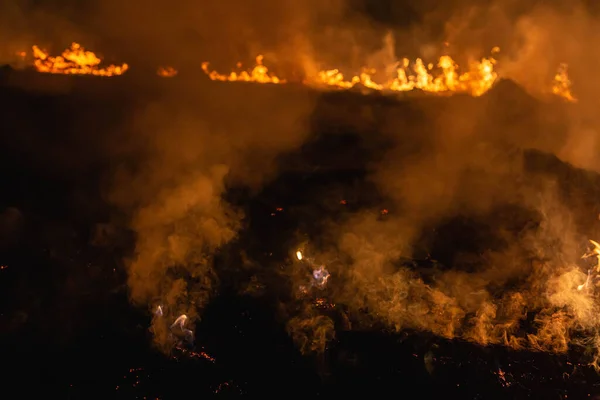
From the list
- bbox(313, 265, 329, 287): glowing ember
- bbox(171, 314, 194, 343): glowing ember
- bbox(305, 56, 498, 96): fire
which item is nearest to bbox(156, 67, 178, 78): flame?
bbox(305, 56, 498, 96): fire

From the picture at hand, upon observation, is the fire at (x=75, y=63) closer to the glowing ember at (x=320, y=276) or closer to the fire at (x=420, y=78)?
the fire at (x=420, y=78)

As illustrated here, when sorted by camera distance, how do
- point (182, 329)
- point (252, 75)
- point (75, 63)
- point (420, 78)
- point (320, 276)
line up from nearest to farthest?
point (182, 329), point (320, 276), point (75, 63), point (252, 75), point (420, 78)

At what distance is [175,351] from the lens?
15.0 ft

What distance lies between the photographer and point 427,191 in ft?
24.2

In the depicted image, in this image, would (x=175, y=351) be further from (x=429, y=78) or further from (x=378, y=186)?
(x=429, y=78)

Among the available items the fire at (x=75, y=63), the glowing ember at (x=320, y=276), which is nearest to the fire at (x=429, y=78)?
the fire at (x=75, y=63)

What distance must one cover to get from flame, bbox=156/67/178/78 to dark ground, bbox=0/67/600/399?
3.61 metres

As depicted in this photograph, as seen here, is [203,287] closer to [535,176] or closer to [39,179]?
[39,179]

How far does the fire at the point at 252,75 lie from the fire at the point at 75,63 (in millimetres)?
1857

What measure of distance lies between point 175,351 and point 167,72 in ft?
23.2

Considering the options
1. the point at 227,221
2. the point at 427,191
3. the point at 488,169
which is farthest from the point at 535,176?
the point at 227,221

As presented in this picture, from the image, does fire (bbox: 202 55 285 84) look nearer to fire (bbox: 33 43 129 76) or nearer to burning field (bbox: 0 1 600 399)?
burning field (bbox: 0 1 600 399)

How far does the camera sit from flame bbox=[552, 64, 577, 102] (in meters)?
10.6

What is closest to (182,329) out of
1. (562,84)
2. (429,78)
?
(429,78)
